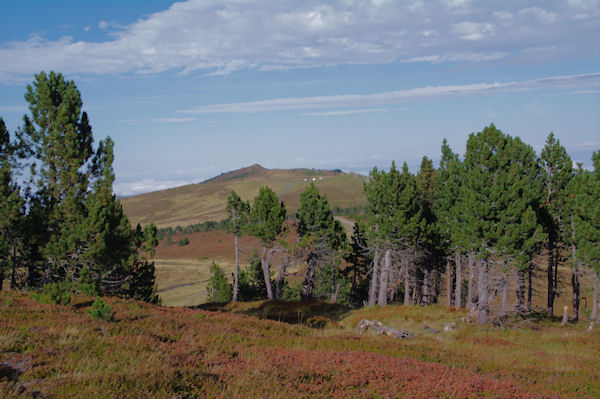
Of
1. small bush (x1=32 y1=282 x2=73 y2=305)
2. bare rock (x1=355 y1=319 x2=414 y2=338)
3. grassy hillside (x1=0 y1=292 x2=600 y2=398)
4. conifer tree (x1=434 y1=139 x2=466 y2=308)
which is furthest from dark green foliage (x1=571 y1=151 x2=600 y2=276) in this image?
small bush (x1=32 y1=282 x2=73 y2=305)

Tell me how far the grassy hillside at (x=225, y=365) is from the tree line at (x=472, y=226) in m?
9.71

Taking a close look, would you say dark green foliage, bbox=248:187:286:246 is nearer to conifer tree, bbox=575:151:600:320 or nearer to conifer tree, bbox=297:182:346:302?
conifer tree, bbox=297:182:346:302

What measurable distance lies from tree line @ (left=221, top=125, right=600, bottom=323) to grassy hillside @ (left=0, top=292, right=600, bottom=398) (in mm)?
9705

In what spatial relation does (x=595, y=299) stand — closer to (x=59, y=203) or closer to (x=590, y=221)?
(x=590, y=221)

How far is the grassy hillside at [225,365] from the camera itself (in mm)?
6442

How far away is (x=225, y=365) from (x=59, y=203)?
903 inches

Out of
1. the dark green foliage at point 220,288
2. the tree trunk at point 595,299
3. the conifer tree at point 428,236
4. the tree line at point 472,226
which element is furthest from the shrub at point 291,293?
the tree trunk at point 595,299

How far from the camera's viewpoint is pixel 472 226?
926 inches

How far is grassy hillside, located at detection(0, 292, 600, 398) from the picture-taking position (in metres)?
6.44

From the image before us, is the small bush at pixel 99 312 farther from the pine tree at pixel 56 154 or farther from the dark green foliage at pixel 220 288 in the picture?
the dark green foliage at pixel 220 288

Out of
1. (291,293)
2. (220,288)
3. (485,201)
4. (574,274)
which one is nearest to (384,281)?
(485,201)

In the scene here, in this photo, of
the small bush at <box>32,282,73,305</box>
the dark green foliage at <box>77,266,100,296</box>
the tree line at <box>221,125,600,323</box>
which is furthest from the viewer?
the tree line at <box>221,125,600,323</box>

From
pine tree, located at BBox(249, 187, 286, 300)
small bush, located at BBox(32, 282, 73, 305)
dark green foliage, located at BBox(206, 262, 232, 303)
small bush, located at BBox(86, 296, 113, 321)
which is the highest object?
pine tree, located at BBox(249, 187, 286, 300)

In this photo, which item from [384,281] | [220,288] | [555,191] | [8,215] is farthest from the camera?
[220,288]
